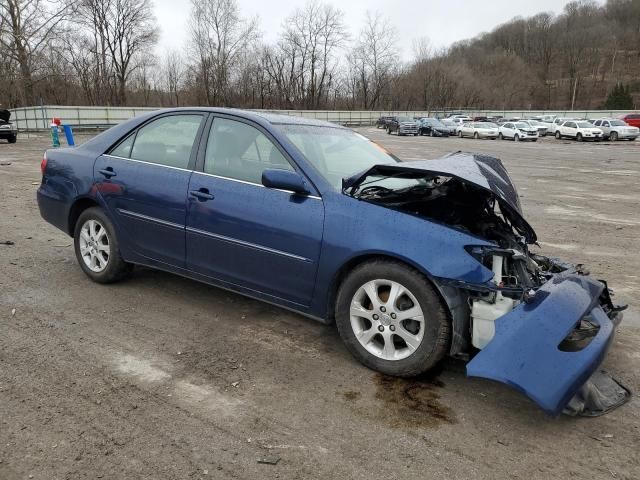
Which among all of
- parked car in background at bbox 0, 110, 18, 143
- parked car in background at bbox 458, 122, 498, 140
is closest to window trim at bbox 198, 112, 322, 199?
parked car in background at bbox 0, 110, 18, 143

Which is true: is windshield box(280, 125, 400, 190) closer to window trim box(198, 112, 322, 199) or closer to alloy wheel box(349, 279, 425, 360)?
window trim box(198, 112, 322, 199)

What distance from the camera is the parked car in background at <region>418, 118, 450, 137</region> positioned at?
45.1 m

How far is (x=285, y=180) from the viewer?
3.42 meters

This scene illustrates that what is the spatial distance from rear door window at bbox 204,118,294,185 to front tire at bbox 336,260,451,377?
1.02 meters

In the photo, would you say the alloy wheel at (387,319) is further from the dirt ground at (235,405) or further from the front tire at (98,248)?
the front tire at (98,248)

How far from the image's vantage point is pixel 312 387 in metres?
3.12

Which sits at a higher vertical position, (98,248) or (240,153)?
(240,153)

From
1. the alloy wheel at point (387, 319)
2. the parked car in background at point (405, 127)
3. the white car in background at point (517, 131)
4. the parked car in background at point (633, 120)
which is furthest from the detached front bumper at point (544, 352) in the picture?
the parked car in background at point (633, 120)

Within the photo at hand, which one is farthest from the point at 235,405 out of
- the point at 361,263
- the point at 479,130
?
the point at 479,130

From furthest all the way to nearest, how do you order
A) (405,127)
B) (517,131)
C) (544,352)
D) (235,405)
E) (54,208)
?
(405,127), (517,131), (54,208), (235,405), (544,352)

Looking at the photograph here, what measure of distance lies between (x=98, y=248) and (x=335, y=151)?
7.70 feet

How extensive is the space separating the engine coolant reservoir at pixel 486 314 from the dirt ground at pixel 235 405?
377 mm

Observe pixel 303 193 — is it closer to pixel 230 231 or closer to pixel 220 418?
pixel 230 231

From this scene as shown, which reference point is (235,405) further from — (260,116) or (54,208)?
(54,208)
